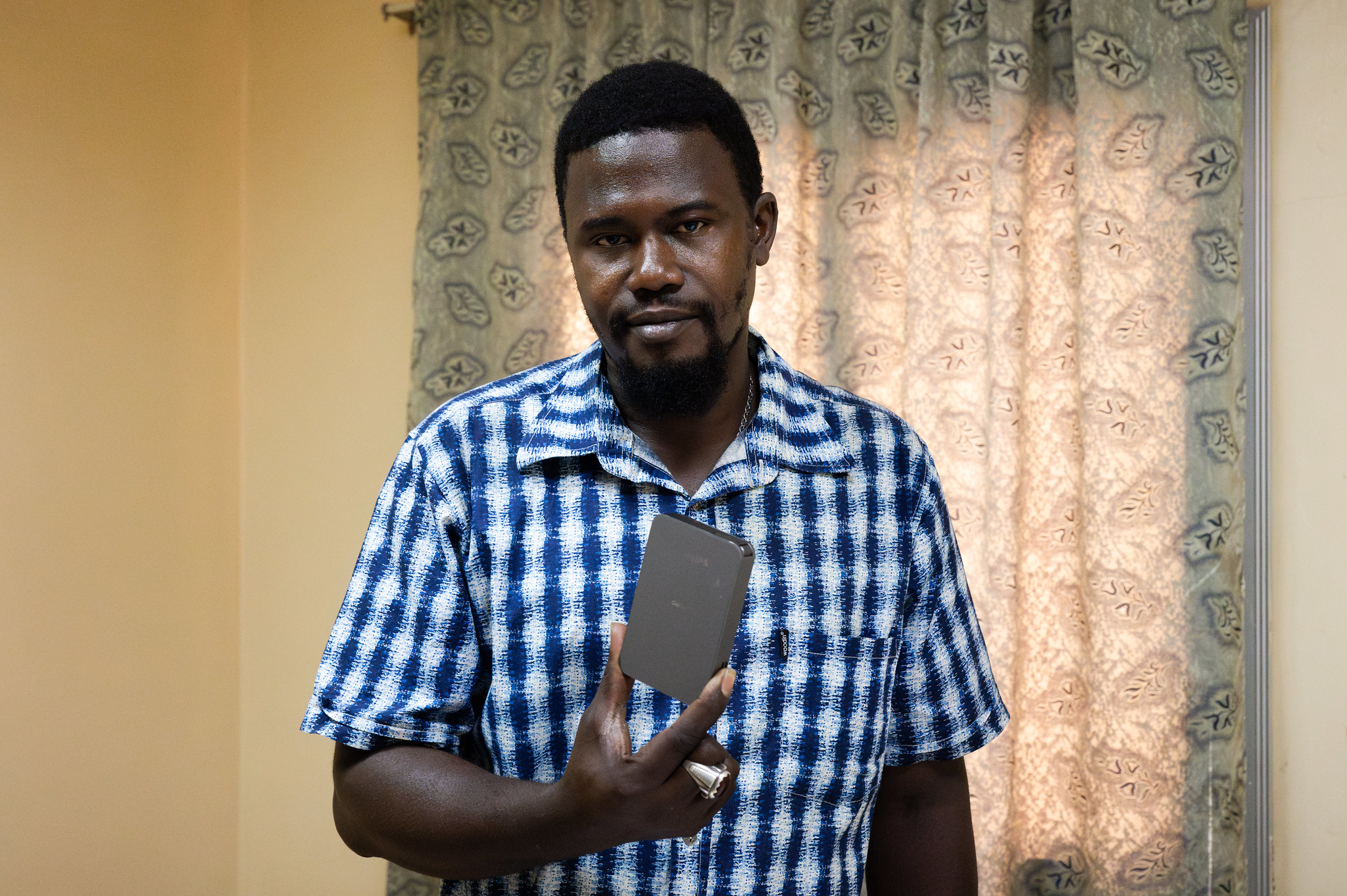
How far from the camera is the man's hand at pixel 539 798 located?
2.39 ft

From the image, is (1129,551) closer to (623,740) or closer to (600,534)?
(600,534)

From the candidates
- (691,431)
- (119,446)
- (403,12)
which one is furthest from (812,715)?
(403,12)

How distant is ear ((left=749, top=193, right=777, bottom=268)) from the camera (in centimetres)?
110

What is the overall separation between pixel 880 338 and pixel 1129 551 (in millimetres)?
639

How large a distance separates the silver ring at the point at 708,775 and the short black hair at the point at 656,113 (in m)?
0.59

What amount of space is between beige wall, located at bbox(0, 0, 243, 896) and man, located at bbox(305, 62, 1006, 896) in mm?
1497

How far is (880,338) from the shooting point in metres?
2.18

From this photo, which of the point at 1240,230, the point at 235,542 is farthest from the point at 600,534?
the point at 235,542

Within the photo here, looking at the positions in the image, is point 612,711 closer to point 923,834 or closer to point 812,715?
point 812,715

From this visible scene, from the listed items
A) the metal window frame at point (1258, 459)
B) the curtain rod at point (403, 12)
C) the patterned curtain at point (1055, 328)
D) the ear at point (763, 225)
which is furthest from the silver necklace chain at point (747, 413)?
the curtain rod at point (403, 12)

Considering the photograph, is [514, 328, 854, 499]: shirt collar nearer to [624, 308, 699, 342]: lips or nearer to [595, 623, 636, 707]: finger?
[624, 308, 699, 342]: lips

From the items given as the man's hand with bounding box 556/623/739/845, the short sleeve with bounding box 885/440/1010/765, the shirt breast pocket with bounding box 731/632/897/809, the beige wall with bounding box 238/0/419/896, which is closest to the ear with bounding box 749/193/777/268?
the short sleeve with bounding box 885/440/1010/765

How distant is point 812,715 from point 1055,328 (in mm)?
1310

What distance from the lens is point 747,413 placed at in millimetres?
1134
